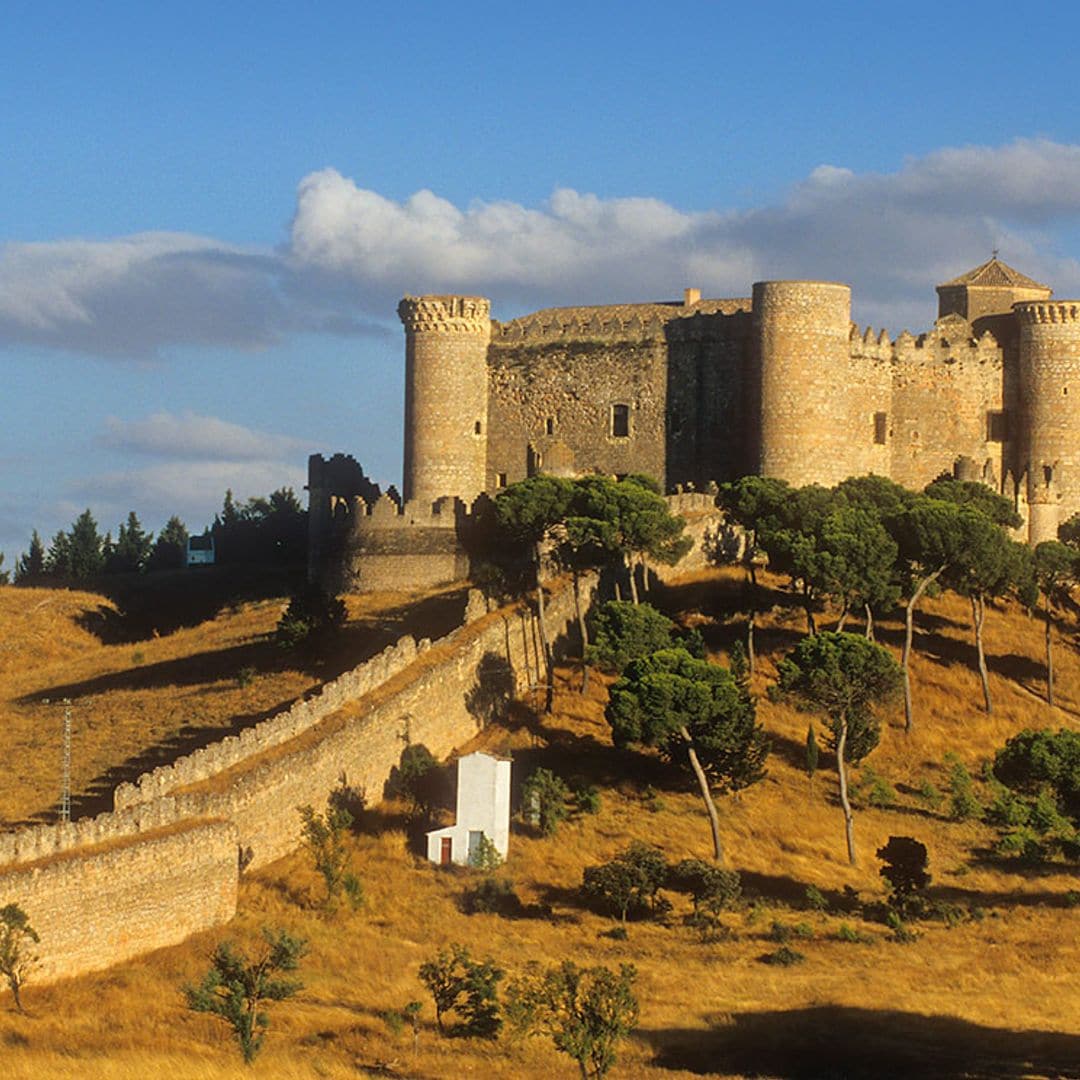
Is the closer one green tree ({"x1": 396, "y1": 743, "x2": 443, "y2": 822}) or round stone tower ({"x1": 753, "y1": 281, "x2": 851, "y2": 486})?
green tree ({"x1": 396, "y1": 743, "x2": 443, "y2": 822})

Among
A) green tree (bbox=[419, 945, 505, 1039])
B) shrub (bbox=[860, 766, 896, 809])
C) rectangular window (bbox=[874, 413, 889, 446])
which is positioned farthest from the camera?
rectangular window (bbox=[874, 413, 889, 446])

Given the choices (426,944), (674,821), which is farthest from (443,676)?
(426,944)

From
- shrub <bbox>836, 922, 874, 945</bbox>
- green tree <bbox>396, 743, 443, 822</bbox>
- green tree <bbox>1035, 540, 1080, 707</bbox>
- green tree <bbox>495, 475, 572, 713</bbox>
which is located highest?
green tree <bbox>495, 475, 572, 713</bbox>

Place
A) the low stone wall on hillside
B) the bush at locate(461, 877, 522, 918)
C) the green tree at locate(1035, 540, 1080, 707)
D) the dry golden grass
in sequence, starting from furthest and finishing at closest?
the green tree at locate(1035, 540, 1080, 707), the dry golden grass, the bush at locate(461, 877, 522, 918), the low stone wall on hillside

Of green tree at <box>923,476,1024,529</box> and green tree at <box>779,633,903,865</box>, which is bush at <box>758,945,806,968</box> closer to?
green tree at <box>779,633,903,865</box>

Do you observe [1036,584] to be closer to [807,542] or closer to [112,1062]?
[807,542]

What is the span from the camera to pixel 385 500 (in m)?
65.3

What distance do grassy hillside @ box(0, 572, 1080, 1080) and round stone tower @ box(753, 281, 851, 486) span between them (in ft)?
30.1

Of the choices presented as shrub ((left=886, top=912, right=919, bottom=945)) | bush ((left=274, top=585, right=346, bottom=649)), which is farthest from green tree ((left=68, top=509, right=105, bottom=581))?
shrub ((left=886, top=912, right=919, bottom=945))

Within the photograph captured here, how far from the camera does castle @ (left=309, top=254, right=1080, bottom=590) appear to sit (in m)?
67.2

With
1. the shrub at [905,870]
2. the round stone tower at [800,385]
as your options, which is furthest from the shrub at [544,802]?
the round stone tower at [800,385]

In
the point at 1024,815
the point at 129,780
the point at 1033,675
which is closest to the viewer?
the point at 129,780

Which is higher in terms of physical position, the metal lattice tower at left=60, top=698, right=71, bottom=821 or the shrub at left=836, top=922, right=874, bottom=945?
the metal lattice tower at left=60, top=698, right=71, bottom=821

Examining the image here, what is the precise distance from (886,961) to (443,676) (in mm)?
13020
